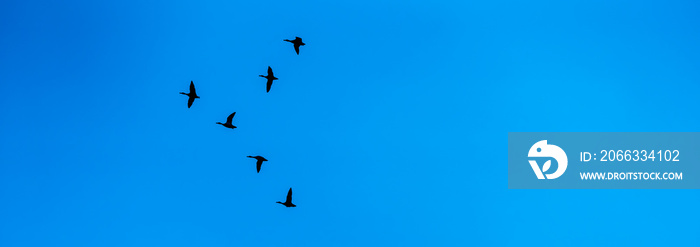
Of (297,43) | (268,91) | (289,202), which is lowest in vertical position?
(289,202)

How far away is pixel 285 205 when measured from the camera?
85.6 feet

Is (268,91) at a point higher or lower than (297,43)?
lower

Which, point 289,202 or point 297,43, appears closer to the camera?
point 297,43

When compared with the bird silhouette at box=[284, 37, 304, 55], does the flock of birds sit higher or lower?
lower

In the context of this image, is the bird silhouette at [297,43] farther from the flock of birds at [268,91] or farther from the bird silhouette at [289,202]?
the bird silhouette at [289,202]

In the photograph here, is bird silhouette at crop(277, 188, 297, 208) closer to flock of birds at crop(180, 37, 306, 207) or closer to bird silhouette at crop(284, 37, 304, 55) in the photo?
flock of birds at crop(180, 37, 306, 207)

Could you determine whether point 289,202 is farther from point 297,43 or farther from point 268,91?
point 297,43

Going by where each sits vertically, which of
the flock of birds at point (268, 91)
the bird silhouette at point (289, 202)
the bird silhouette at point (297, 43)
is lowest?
the bird silhouette at point (289, 202)

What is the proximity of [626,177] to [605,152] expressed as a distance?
1.28 meters

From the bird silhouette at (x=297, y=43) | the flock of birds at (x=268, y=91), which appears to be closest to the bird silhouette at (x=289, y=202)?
the flock of birds at (x=268, y=91)

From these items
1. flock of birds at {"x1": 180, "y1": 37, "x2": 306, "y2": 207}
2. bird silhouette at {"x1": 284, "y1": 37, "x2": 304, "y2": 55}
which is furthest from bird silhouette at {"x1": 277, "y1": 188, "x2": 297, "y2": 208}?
bird silhouette at {"x1": 284, "y1": 37, "x2": 304, "y2": 55}

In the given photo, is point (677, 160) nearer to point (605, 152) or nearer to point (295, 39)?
point (605, 152)

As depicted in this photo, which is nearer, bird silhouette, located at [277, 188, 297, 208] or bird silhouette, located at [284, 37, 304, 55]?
bird silhouette, located at [284, 37, 304, 55]

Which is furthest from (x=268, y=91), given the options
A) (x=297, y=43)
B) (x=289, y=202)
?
(x=289, y=202)
